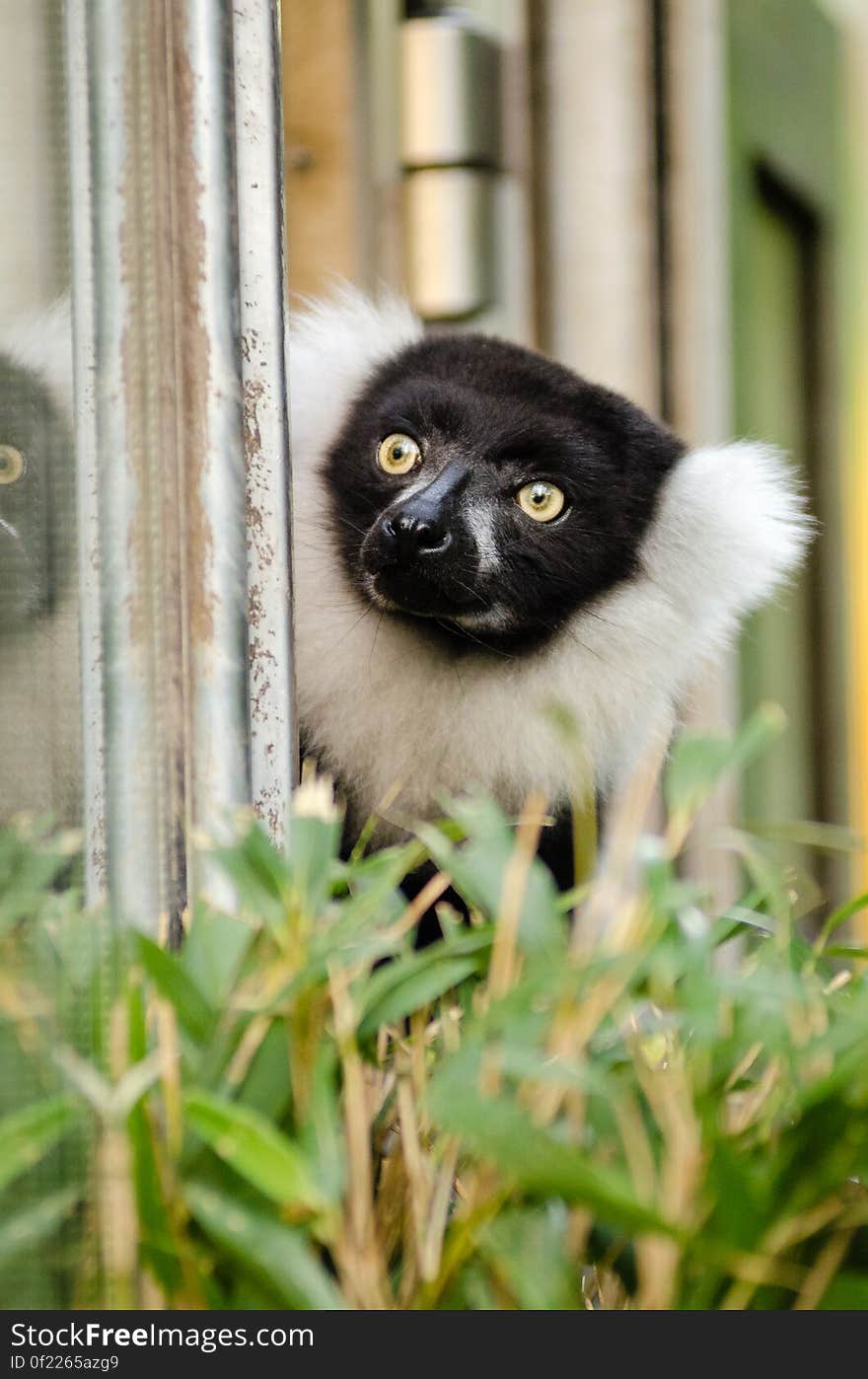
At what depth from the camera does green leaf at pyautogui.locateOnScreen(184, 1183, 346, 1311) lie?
0.76m

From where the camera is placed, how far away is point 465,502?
83.2 inches

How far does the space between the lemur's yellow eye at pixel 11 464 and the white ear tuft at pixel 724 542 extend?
140 cm

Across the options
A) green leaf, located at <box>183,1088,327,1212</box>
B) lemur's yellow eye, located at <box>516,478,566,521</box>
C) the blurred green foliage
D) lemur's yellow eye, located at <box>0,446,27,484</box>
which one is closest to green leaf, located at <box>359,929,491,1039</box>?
the blurred green foliage

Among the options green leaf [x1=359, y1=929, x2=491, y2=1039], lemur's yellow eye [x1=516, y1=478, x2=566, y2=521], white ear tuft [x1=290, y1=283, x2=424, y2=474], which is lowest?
green leaf [x1=359, y1=929, x2=491, y2=1039]

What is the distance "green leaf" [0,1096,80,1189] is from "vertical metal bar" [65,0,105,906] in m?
0.29

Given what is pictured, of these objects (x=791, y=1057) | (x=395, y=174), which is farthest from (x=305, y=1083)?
(x=395, y=174)

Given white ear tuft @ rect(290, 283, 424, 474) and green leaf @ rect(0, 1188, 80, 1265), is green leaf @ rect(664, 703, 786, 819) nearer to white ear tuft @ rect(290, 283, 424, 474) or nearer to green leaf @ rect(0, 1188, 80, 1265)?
green leaf @ rect(0, 1188, 80, 1265)

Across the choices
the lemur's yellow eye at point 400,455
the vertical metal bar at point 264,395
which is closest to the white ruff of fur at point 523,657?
the lemur's yellow eye at point 400,455

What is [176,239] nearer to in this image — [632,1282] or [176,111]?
[176,111]

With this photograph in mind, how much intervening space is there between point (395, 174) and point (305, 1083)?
2903 mm

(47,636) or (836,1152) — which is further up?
(47,636)

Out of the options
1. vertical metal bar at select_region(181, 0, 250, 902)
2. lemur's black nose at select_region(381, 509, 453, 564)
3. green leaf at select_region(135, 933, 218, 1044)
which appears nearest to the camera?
green leaf at select_region(135, 933, 218, 1044)

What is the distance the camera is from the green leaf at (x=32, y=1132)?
777 mm

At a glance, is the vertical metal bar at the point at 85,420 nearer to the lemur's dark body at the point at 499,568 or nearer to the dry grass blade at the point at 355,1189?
the dry grass blade at the point at 355,1189
